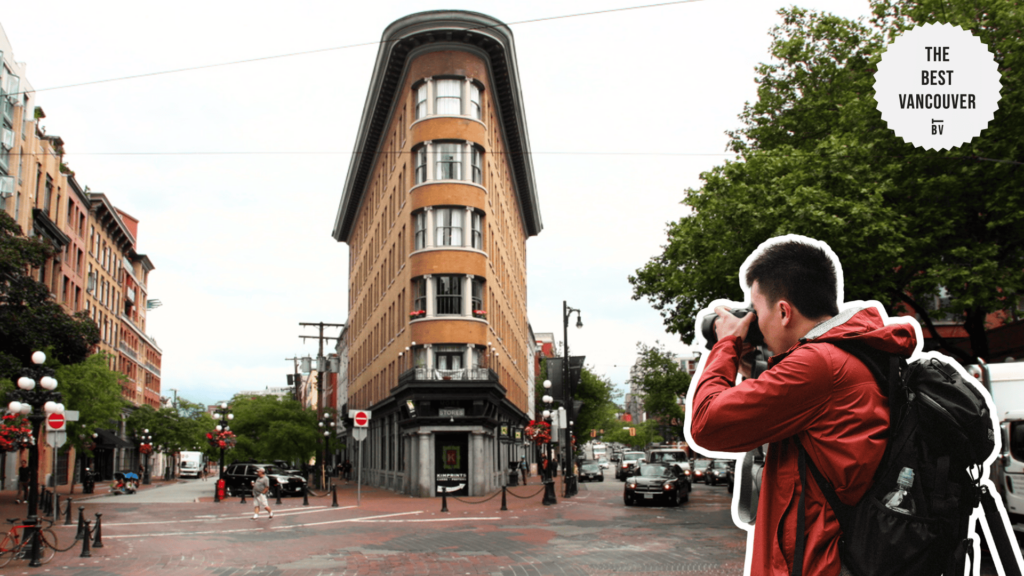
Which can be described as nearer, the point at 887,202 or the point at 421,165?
the point at 887,202

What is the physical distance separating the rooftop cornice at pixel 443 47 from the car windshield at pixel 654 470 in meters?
17.1

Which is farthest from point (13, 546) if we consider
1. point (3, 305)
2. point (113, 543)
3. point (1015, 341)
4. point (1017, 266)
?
point (1015, 341)

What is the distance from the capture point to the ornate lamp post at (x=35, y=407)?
50.7ft

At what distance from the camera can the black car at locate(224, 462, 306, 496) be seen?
41.4 m

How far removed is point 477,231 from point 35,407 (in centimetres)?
2385

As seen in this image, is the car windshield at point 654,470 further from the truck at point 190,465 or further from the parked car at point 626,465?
the truck at point 190,465

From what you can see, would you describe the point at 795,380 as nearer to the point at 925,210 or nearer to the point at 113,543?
the point at 113,543

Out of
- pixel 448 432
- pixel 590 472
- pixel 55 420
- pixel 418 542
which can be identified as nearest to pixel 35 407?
pixel 55 420

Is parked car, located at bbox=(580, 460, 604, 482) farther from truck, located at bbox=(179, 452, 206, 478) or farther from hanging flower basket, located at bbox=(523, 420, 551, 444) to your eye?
truck, located at bbox=(179, 452, 206, 478)

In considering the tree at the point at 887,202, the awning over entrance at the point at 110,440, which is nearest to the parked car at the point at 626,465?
the tree at the point at 887,202

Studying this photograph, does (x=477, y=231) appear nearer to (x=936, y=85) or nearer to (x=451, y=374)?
(x=451, y=374)

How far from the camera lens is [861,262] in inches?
797

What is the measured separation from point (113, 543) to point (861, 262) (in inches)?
712

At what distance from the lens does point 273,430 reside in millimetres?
47219
